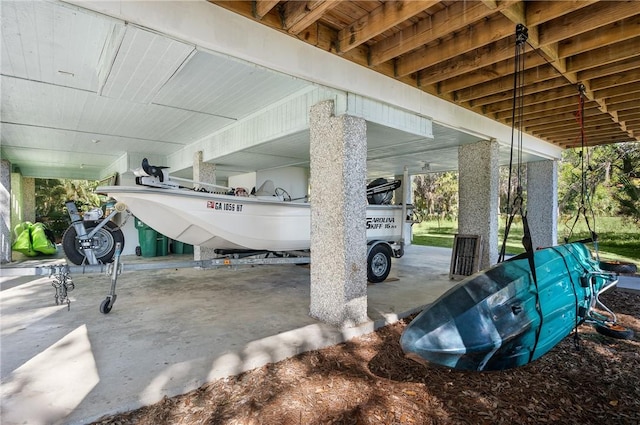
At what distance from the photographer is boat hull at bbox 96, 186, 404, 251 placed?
4.12 metres

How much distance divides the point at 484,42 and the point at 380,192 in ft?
11.9

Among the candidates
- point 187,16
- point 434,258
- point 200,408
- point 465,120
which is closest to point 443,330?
point 200,408

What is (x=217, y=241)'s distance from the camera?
5094 mm

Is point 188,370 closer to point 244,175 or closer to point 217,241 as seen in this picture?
point 217,241

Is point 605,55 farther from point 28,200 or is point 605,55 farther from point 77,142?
point 28,200

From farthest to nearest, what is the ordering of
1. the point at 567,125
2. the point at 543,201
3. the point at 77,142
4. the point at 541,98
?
1. the point at 543,201
2. the point at 77,142
3. the point at 567,125
4. the point at 541,98

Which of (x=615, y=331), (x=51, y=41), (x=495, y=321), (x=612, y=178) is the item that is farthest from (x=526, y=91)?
(x=612, y=178)

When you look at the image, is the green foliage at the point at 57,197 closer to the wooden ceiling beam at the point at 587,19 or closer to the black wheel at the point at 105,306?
the black wheel at the point at 105,306

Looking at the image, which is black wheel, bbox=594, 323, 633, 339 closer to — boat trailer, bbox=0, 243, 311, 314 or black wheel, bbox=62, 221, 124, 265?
boat trailer, bbox=0, 243, 311, 314

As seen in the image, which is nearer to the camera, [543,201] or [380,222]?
[380,222]

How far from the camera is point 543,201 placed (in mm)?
8180

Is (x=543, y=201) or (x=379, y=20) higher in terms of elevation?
(x=379, y=20)

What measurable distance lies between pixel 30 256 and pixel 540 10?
12.8 m

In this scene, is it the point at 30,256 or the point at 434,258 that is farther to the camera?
the point at 30,256
